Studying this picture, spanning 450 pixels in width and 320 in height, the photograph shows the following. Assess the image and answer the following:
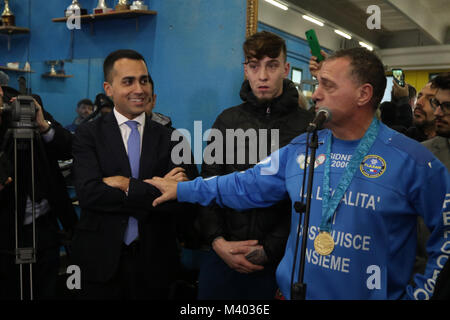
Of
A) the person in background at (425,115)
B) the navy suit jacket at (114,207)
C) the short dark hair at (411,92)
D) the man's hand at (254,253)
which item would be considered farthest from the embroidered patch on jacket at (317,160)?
the short dark hair at (411,92)

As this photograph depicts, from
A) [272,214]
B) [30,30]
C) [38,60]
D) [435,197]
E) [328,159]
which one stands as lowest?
[272,214]

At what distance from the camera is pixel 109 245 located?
1736 mm

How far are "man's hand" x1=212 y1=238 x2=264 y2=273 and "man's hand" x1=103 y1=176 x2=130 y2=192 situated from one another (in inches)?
19.2

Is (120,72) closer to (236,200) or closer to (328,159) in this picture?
(236,200)

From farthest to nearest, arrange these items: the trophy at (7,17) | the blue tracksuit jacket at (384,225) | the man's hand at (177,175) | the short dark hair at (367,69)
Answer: the trophy at (7,17), the man's hand at (177,175), the short dark hair at (367,69), the blue tracksuit jacket at (384,225)

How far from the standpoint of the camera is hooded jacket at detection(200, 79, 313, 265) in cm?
183

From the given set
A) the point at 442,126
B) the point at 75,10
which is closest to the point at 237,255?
Result: the point at 442,126

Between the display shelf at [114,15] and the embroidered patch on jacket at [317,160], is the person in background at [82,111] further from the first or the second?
the embroidered patch on jacket at [317,160]

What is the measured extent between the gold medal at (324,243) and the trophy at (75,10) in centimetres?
338

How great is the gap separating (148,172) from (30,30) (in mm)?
3384

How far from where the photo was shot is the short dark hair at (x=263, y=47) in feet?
6.49

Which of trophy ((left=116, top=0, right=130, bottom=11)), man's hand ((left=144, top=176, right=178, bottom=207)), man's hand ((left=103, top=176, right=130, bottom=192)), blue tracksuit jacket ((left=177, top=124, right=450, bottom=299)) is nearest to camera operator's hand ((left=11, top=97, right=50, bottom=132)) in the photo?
man's hand ((left=103, top=176, right=130, bottom=192))

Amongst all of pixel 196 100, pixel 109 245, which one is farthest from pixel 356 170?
pixel 196 100

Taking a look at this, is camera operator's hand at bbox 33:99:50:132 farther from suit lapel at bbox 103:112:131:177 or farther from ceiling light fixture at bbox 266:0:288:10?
ceiling light fixture at bbox 266:0:288:10
